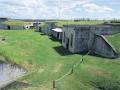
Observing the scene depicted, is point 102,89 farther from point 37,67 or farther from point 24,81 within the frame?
point 37,67

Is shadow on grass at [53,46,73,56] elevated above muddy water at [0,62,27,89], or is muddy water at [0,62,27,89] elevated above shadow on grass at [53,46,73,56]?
shadow on grass at [53,46,73,56]

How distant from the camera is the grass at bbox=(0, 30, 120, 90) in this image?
1143 inches

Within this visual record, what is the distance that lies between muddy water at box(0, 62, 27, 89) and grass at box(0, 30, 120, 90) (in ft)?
3.25

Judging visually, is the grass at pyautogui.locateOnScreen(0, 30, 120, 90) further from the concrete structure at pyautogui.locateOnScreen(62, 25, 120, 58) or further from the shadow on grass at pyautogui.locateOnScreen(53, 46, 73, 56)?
the concrete structure at pyautogui.locateOnScreen(62, 25, 120, 58)

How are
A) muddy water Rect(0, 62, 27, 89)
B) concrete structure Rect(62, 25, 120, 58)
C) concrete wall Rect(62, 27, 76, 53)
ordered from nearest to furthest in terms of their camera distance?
muddy water Rect(0, 62, 27, 89)
concrete structure Rect(62, 25, 120, 58)
concrete wall Rect(62, 27, 76, 53)

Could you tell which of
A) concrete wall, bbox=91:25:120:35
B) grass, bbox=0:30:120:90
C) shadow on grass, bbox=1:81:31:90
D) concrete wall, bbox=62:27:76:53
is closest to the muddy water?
shadow on grass, bbox=1:81:31:90

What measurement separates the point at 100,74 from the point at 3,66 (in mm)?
15176

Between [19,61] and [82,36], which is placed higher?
[82,36]

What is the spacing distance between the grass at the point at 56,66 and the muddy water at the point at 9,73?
99 cm

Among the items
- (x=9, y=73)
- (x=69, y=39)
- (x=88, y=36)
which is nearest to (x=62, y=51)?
(x=69, y=39)

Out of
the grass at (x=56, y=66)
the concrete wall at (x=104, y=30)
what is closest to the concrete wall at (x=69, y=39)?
the grass at (x=56, y=66)

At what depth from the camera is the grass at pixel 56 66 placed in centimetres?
2903

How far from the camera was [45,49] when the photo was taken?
47438mm

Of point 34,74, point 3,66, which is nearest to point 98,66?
point 34,74
